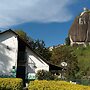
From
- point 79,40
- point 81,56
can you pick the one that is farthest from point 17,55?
point 79,40

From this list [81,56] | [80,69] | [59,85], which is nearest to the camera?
[59,85]

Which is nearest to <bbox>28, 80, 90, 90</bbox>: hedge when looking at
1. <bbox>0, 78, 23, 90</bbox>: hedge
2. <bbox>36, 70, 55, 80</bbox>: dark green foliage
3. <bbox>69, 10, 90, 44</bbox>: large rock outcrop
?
<bbox>0, 78, 23, 90</bbox>: hedge

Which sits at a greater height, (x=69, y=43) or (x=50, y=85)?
(x=69, y=43)

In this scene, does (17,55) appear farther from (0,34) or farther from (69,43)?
(69,43)

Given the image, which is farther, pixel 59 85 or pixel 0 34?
pixel 0 34

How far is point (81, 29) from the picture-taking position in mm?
95562

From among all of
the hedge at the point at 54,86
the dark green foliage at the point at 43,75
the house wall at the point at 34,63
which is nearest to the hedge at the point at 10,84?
the hedge at the point at 54,86

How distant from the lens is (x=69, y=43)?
9344cm

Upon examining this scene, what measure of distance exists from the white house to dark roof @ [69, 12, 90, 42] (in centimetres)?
4376

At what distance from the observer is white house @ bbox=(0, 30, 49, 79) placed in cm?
4897

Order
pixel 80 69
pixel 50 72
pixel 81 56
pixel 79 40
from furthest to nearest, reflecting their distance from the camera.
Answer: pixel 79 40, pixel 81 56, pixel 80 69, pixel 50 72

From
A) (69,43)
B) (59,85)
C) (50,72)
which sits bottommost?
(59,85)

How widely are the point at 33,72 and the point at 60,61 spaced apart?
15142 millimetres

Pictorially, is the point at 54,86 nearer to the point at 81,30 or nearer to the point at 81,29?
the point at 81,30
